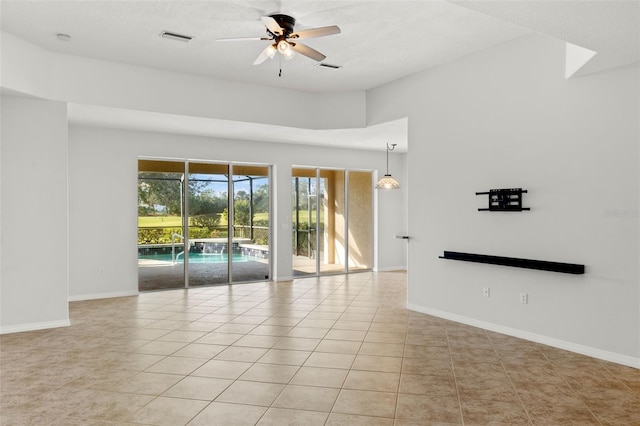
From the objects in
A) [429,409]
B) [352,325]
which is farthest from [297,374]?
[352,325]

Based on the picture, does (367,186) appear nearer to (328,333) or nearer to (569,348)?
(328,333)

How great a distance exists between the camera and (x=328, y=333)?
5.07m

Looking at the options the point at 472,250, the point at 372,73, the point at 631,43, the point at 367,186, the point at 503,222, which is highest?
the point at 372,73

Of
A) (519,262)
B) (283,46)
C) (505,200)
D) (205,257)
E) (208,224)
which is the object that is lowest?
(205,257)

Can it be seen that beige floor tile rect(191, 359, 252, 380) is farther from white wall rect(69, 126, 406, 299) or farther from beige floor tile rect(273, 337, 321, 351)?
white wall rect(69, 126, 406, 299)

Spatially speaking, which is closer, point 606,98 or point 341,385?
point 341,385

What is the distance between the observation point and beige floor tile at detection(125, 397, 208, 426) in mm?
2957

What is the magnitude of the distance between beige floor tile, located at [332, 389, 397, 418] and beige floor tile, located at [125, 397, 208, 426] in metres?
1.02

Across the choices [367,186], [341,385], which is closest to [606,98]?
[341,385]

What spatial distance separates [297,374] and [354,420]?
951 mm

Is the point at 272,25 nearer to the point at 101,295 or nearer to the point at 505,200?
the point at 505,200

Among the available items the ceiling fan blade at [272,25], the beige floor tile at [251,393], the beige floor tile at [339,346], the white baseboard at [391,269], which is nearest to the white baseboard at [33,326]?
the beige floor tile at [251,393]

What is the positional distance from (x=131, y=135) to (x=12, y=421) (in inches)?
214

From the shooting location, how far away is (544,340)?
4625 millimetres
